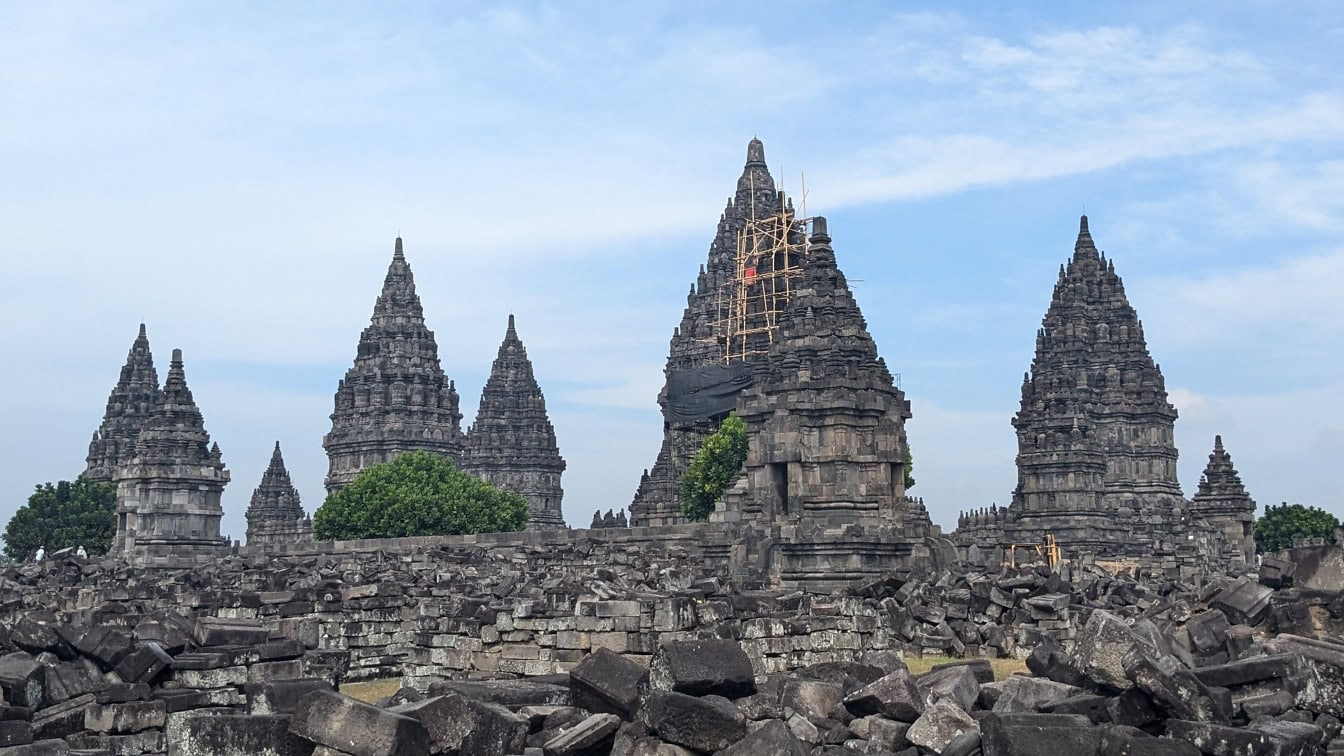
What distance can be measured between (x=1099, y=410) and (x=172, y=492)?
42.3 metres

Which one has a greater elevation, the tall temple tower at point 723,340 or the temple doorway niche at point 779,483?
the tall temple tower at point 723,340

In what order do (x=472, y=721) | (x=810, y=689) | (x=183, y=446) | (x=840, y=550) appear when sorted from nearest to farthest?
(x=472, y=721), (x=810, y=689), (x=840, y=550), (x=183, y=446)

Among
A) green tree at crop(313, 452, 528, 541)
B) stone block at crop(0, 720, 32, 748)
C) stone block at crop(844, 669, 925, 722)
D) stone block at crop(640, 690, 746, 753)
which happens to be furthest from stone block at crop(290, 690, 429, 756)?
green tree at crop(313, 452, 528, 541)

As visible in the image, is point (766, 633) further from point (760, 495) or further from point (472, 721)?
point (760, 495)

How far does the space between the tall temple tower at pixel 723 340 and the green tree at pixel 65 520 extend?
87.4ft

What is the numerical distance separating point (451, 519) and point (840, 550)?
3168 cm

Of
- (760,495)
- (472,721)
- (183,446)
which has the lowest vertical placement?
(472,721)

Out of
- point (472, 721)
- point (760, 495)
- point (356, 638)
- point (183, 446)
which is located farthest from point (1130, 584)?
point (183, 446)

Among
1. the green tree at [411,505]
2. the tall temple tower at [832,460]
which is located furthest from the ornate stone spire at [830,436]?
the green tree at [411,505]

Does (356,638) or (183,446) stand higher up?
(183,446)

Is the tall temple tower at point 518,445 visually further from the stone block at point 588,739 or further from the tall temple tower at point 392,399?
the stone block at point 588,739

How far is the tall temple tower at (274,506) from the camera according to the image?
278ft

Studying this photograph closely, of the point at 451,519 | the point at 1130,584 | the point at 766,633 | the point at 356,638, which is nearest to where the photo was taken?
the point at 766,633

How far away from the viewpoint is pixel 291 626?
54.4 ft
